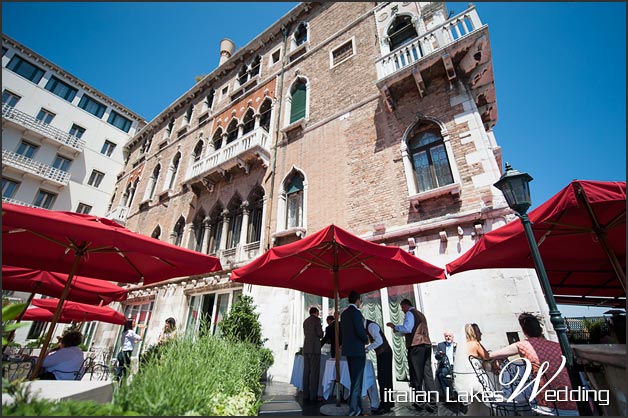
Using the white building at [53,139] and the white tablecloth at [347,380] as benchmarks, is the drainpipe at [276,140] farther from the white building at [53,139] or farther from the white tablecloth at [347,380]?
the white building at [53,139]

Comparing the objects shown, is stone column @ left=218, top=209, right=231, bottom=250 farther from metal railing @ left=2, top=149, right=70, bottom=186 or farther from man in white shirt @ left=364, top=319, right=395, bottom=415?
metal railing @ left=2, top=149, right=70, bottom=186

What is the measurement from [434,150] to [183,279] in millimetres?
11018

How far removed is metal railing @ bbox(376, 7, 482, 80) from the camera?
25.6 ft

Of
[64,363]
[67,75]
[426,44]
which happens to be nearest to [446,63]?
[426,44]

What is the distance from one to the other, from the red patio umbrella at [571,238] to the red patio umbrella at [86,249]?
4.55 metres

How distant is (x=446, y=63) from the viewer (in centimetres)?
787

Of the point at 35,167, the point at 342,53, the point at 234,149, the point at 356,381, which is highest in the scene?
the point at 35,167

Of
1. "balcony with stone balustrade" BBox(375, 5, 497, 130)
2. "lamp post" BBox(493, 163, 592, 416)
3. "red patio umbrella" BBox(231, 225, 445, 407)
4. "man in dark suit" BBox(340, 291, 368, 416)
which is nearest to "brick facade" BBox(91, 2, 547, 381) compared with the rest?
"balcony with stone balustrade" BBox(375, 5, 497, 130)

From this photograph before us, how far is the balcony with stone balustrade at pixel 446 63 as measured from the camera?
25.1 feet

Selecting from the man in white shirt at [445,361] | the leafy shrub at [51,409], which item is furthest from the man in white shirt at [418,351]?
the leafy shrub at [51,409]

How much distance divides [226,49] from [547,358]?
86.2 feet

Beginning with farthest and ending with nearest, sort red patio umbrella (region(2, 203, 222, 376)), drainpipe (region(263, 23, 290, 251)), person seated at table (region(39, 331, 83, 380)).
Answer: drainpipe (region(263, 23, 290, 251)) → person seated at table (region(39, 331, 83, 380)) → red patio umbrella (region(2, 203, 222, 376))

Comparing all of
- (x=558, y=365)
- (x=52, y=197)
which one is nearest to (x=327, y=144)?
(x=558, y=365)

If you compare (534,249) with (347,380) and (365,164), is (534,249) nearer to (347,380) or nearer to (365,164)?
(347,380)
